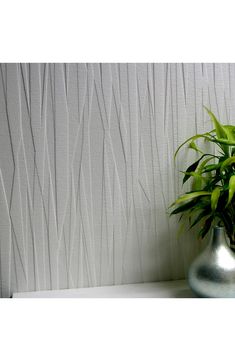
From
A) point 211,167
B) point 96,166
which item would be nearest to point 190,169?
point 211,167

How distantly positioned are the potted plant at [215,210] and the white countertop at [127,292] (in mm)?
152

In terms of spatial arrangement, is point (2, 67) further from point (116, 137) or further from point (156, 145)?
point (156, 145)

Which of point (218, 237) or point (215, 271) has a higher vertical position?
point (218, 237)

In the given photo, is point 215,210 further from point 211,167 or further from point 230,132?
point 230,132

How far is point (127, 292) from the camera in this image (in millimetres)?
1800

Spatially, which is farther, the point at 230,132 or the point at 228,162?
the point at 230,132

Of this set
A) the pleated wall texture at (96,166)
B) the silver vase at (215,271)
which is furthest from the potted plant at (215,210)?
the pleated wall texture at (96,166)

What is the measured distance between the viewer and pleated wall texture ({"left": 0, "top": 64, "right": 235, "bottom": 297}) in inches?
68.9

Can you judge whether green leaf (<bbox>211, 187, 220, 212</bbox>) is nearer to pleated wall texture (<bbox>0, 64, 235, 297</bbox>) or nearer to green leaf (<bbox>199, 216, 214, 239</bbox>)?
green leaf (<bbox>199, 216, 214, 239</bbox>)

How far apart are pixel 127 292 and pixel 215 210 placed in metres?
0.49

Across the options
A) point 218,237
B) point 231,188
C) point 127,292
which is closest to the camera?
point 231,188

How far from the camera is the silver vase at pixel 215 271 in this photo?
1.58m

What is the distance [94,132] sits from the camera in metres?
1.80

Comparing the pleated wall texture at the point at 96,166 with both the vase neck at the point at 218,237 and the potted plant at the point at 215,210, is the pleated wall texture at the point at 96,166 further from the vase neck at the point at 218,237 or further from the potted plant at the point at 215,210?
the vase neck at the point at 218,237
